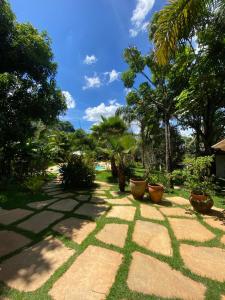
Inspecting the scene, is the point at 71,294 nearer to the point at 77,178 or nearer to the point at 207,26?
the point at 77,178

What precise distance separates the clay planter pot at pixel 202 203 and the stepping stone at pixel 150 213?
115 cm

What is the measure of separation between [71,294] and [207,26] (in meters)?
10.3

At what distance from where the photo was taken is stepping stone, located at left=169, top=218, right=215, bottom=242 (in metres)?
3.97

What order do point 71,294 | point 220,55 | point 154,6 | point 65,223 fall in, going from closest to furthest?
point 71,294, point 65,223, point 220,55, point 154,6

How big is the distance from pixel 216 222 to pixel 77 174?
5484 mm

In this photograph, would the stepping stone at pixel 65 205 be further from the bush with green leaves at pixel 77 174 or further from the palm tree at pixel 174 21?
the palm tree at pixel 174 21

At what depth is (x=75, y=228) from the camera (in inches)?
168

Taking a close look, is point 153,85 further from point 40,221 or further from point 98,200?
point 40,221

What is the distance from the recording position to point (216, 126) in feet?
52.4

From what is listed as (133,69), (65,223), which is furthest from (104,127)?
(65,223)

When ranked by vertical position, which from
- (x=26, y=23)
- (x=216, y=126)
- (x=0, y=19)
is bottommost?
(x=216, y=126)

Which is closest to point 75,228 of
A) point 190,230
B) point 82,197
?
point 82,197

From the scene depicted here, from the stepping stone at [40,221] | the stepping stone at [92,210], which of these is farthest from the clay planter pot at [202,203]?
the stepping stone at [40,221]

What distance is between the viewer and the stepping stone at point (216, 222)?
4571mm
